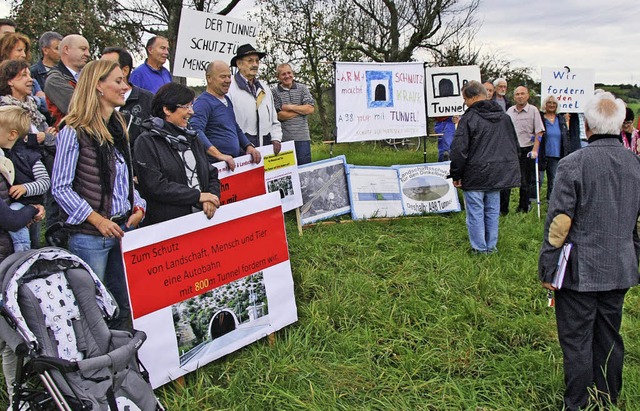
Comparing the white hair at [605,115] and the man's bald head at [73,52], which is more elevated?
the man's bald head at [73,52]

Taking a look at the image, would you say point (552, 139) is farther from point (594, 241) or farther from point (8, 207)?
point (8, 207)

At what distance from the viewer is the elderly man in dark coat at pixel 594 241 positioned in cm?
301

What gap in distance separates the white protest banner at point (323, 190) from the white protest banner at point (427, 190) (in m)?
0.91

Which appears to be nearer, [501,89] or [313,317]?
[313,317]

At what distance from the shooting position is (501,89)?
8930 mm

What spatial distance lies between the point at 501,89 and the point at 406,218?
10.1ft

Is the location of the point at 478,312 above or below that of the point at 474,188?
below

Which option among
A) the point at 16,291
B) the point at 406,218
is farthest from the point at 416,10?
the point at 16,291

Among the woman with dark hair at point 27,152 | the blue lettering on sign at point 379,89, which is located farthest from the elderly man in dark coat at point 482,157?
the woman with dark hair at point 27,152

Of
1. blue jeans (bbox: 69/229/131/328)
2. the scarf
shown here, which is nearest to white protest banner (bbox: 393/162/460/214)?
blue jeans (bbox: 69/229/131/328)

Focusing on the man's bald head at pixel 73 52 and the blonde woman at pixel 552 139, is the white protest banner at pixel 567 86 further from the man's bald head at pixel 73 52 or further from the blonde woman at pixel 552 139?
the man's bald head at pixel 73 52

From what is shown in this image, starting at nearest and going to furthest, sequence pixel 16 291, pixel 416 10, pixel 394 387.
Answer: pixel 16 291
pixel 394 387
pixel 416 10

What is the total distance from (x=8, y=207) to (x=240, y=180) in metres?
2.58

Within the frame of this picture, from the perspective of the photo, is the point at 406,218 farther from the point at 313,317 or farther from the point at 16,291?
the point at 16,291
